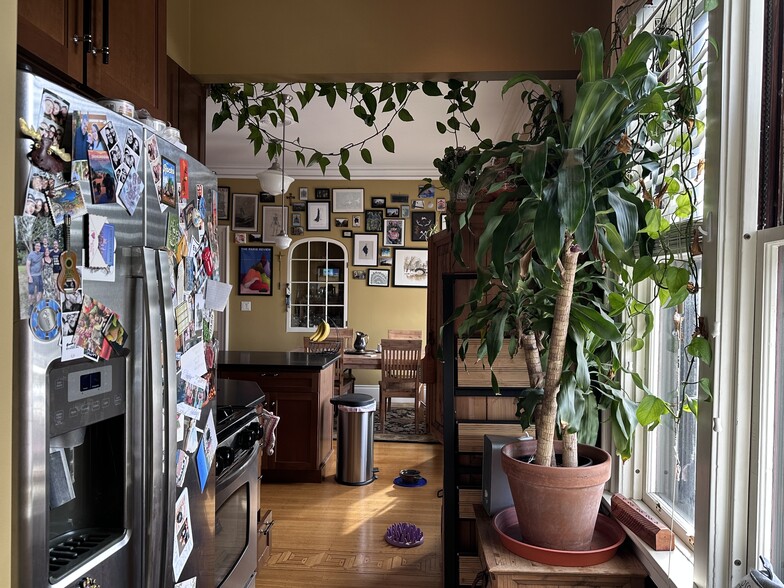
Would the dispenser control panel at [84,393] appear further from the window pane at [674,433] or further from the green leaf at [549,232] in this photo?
the window pane at [674,433]

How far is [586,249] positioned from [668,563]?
0.81m

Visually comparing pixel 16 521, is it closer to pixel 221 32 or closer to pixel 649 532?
pixel 649 532

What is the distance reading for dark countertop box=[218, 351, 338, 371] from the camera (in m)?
4.22

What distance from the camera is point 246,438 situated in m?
2.21

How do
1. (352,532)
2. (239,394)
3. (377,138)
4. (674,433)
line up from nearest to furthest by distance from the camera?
1. (674,433)
2. (239,394)
3. (352,532)
4. (377,138)

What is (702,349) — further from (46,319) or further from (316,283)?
(316,283)

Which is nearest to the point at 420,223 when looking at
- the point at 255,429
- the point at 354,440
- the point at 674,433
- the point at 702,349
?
the point at 354,440

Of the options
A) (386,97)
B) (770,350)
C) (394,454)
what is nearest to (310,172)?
(394,454)

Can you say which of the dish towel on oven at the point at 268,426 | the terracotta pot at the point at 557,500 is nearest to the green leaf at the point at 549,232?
the terracotta pot at the point at 557,500

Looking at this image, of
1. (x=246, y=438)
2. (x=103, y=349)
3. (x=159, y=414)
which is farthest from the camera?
(x=246, y=438)

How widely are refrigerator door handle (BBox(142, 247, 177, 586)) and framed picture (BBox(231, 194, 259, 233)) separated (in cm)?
616

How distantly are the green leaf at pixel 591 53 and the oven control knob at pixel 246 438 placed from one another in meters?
1.59

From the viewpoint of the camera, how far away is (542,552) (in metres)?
1.62

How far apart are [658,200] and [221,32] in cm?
Answer: 193
